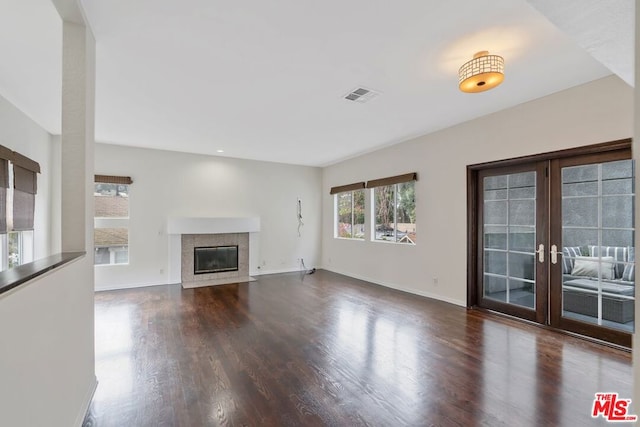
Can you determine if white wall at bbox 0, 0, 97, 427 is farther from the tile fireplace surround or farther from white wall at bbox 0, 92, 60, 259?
the tile fireplace surround

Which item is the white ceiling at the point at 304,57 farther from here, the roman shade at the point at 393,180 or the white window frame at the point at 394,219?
the white window frame at the point at 394,219

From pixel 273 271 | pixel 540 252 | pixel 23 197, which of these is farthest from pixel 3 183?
pixel 540 252

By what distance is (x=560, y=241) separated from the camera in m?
3.49

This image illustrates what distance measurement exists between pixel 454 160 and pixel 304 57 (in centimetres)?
296

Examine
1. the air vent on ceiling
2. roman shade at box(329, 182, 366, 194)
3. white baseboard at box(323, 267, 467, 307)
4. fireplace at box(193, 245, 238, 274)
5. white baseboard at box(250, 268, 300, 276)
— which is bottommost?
white baseboard at box(250, 268, 300, 276)

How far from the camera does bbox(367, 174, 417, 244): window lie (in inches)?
212

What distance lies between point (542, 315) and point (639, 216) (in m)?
3.84

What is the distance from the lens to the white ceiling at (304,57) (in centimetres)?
204

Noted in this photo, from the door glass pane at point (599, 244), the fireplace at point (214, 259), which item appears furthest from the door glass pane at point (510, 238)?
the fireplace at point (214, 259)

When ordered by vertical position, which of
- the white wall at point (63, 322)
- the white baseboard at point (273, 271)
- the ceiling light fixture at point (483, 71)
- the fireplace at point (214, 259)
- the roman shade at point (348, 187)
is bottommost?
the white baseboard at point (273, 271)

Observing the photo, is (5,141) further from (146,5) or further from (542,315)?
(542,315)

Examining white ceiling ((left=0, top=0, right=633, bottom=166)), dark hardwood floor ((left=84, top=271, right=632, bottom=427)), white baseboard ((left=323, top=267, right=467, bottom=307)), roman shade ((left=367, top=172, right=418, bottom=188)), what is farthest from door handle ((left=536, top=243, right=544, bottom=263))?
roman shade ((left=367, top=172, right=418, bottom=188))

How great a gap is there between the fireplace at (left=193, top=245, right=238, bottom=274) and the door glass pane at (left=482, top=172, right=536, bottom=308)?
499 centimetres

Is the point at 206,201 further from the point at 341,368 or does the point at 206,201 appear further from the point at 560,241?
the point at 560,241
